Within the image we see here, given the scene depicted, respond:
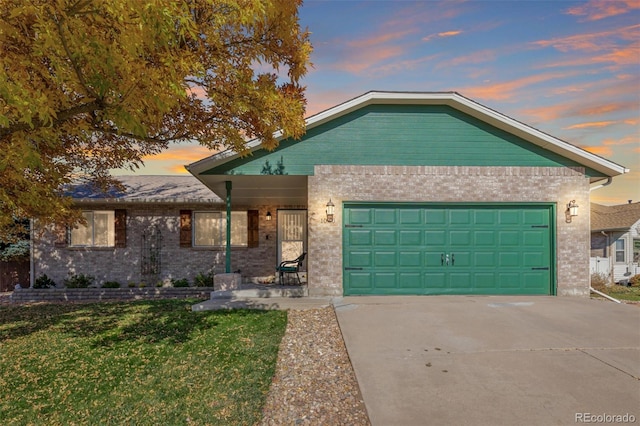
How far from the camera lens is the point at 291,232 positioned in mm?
15227

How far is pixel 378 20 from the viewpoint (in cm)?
1016

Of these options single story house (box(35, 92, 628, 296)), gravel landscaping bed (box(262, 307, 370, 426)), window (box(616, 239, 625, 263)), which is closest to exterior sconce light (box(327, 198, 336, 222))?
single story house (box(35, 92, 628, 296))

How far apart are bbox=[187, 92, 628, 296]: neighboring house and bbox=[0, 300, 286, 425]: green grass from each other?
124 inches

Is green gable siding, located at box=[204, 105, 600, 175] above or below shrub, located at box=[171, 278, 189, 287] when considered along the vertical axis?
above

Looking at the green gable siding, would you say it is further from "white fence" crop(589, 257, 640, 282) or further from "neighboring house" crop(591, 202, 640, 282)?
"neighboring house" crop(591, 202, 640, 282)

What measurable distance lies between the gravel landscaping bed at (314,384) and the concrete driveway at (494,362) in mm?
192

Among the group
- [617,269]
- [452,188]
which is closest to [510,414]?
[452,188]

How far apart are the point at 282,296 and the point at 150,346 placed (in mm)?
4091

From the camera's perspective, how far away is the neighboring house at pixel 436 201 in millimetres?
9797

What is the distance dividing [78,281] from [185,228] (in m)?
4.61

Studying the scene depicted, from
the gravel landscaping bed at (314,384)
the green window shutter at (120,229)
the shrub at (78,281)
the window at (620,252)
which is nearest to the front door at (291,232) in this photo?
the green window shutter at (120,229)

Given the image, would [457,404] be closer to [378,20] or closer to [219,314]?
[219,314]

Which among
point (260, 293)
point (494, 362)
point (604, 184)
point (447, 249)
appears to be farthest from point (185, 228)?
point (604, 184)

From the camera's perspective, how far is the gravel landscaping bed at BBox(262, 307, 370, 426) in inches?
149
